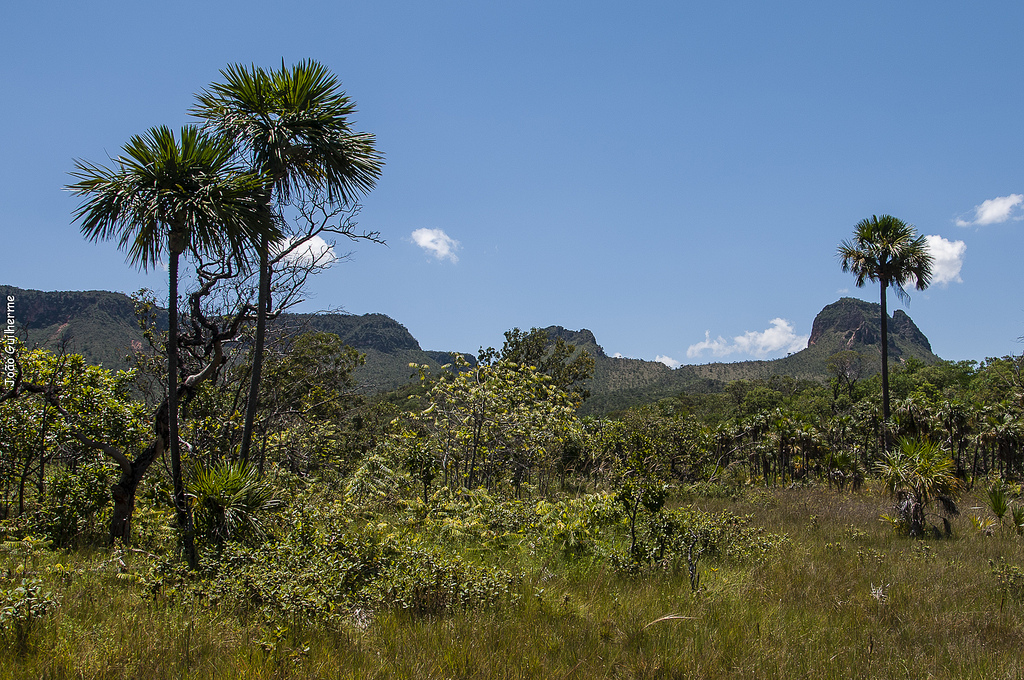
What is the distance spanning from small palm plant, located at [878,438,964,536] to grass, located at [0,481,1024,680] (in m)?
5.51

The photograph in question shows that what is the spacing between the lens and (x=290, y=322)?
13219mm

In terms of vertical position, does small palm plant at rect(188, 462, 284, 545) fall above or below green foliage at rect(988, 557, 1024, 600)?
above

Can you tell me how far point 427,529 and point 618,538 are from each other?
358 cm

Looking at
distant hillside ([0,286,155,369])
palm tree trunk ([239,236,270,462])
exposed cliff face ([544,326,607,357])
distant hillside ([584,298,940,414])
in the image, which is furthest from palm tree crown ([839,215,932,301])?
exposed cliff face ([544,326,607,357])

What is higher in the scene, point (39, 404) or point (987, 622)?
point (39, 404)

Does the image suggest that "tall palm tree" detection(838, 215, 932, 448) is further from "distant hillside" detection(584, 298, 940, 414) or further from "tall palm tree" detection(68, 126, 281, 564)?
"distant hillside" detection(584, 298, 940, 414)

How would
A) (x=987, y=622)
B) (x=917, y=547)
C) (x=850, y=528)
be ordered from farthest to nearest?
(x=850, y=528) < (x=917, y=547) < (x=987, y=622)

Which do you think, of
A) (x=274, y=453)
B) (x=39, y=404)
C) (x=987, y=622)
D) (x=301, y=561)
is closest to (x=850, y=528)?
A: (x=987, y=622)

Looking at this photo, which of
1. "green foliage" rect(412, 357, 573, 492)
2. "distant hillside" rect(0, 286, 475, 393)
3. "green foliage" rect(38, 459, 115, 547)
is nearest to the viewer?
"green foliage" rect(38, 459, 115, 547)

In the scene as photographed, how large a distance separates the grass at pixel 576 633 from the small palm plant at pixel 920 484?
5.51 metres

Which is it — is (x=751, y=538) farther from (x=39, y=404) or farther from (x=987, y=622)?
(x=39, y=404)

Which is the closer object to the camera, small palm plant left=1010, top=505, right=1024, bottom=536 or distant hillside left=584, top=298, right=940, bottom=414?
small palm plant left=1010, top=505, right=1024, bottom=536

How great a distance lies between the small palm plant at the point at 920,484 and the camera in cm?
1270

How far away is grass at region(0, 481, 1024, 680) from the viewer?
416 cm
